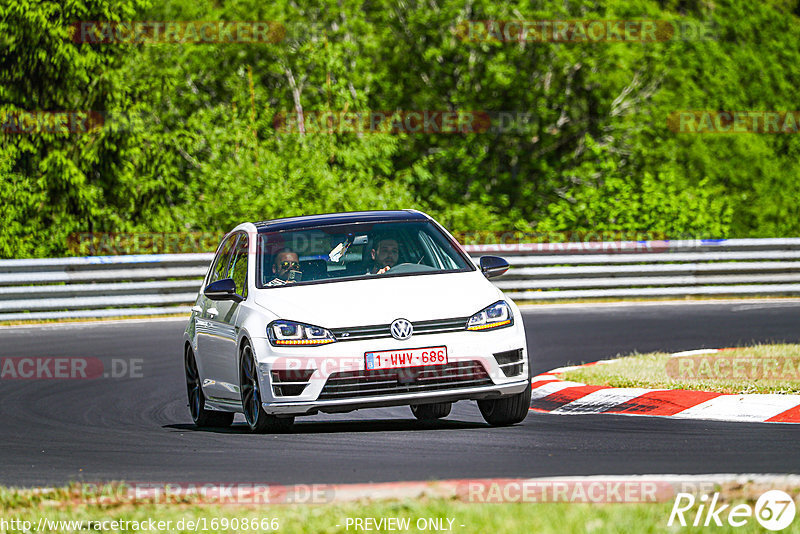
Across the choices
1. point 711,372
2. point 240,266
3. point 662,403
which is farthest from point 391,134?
point 662,403

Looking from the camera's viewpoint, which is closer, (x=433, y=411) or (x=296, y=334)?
(x=296, y=334)

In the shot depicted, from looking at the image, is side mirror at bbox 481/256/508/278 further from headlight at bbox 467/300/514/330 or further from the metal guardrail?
the metal guardrail

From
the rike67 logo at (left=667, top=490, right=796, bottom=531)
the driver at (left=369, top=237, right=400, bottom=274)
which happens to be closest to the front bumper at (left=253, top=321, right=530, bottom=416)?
the driver at (left=369, top=237, right=400, bottom=274)

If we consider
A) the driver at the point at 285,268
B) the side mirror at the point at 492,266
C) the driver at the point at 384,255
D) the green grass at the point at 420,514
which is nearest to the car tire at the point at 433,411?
the side mirror at the point at 492,266

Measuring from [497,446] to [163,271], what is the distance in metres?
13.0

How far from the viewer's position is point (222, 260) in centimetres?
1138

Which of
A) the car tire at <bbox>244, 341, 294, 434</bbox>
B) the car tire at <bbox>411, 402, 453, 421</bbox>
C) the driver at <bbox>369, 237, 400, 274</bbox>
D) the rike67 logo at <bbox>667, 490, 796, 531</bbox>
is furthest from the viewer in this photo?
the car tire at <bbox>411, 402, 453, 421</bbox>

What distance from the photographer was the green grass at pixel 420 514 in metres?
5.50

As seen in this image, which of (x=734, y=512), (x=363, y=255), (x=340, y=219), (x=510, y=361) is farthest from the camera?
(x=340, y=219)

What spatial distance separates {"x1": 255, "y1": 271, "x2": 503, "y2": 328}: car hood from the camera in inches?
351

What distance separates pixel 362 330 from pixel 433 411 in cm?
204

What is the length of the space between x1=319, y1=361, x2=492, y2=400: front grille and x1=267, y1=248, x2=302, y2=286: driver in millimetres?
1148

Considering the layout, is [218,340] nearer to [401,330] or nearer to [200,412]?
[200,412]

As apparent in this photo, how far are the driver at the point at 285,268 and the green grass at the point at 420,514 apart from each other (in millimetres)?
3423
